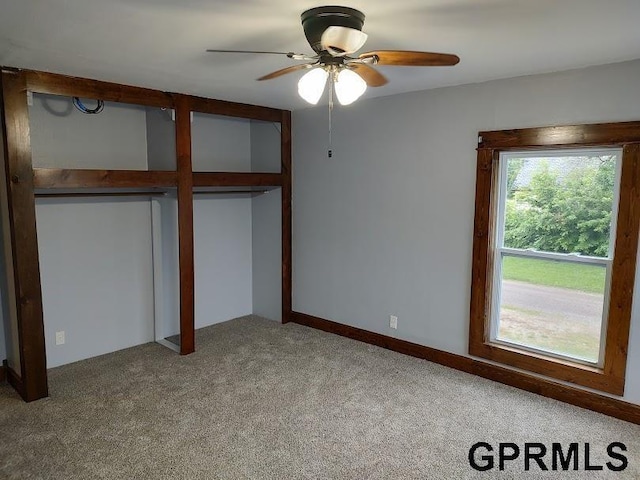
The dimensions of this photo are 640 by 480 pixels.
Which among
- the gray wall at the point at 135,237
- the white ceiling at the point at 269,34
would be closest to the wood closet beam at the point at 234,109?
the gray wall at the point at 135,237

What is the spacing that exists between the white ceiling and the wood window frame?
0.46 meters

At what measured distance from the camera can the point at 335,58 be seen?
88.0 inches

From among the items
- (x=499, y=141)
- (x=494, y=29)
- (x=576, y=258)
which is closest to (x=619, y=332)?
(x=576, y=258)

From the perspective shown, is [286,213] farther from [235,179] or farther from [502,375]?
[502,375]

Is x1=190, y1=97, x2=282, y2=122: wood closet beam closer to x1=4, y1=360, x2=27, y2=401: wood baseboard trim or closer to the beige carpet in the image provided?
the beige carpet

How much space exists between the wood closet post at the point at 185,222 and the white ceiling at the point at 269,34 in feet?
2.02

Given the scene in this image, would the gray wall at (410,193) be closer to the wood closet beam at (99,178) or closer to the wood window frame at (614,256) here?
the wood window frame at (614,256)

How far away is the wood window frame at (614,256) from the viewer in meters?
2.96

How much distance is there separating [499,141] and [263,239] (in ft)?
9.23

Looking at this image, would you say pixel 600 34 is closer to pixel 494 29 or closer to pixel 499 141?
pixel 494 29

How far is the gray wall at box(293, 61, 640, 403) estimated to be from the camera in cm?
321

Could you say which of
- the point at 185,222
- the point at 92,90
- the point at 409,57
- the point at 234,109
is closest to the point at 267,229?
the point at 185,222

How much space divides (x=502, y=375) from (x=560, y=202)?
1421mm

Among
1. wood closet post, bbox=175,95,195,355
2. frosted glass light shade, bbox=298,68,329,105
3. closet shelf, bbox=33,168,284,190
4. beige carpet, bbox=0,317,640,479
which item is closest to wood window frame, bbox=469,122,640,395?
beige carpet, bbox=0,317,640,479
